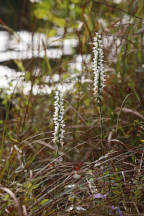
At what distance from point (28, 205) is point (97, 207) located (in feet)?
1.01

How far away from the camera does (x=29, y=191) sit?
1.33 meters

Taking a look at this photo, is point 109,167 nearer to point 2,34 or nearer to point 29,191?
point 29,191

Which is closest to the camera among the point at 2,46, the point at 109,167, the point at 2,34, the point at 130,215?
the point at 130,215

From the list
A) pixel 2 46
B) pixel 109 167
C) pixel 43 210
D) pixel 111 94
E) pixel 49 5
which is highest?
pixel 49 5

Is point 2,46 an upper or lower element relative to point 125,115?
upper

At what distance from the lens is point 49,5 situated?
3877mm

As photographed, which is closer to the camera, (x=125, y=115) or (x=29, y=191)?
(x=29, y=191)

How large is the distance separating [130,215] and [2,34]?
16.5ft

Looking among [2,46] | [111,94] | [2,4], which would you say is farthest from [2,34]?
[111,94]

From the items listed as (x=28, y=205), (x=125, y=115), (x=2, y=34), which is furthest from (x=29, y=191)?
(x=2, y=34)

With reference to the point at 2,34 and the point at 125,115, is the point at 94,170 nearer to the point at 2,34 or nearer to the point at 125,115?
the point at 125,115

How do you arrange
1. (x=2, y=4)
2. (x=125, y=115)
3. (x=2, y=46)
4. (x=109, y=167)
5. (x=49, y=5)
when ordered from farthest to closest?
(x=2, y=4) < (x=2, y=46) < (x=49, y=5) < (x=125, y=115) < (x=109, y=167)

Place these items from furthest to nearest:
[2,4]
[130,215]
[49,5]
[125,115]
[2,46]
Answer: [2,4] < [2,46] < [49,5] < [125,115] < [130,215]

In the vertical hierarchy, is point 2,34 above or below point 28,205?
above
